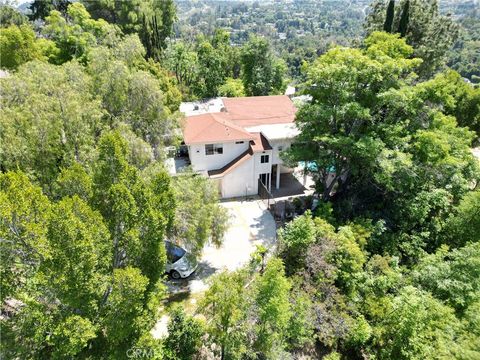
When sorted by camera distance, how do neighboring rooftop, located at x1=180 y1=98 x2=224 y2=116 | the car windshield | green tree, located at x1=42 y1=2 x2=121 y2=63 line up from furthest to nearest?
neighboring rooftop, located at x1=180 y1=98 x2=224 y2=116 → green tree, located at x1=42 y1=2 x2=121 y2=63 → the car windshield

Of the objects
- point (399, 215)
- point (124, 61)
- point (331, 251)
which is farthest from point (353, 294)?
point (124, 61)

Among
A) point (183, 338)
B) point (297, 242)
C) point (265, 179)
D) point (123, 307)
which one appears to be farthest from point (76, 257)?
point (265, 179)

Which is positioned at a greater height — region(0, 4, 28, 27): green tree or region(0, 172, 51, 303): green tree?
region(0, 4, 28, 27): green tree

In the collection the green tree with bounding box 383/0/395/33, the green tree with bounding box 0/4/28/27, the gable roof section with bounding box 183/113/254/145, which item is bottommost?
the gable roof section with bounding box 183/113/254/145

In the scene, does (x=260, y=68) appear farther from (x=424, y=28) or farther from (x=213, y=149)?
(x=213, y=149)

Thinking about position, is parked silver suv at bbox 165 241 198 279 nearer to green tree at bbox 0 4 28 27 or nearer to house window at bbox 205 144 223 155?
house window at bbox 205 144 223 155

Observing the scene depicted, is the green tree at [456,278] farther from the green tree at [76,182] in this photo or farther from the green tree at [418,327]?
the green tree at [76,182]

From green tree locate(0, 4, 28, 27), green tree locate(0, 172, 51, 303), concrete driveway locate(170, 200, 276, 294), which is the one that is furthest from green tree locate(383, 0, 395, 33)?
green tree locate(0, 4, 28, 27)
